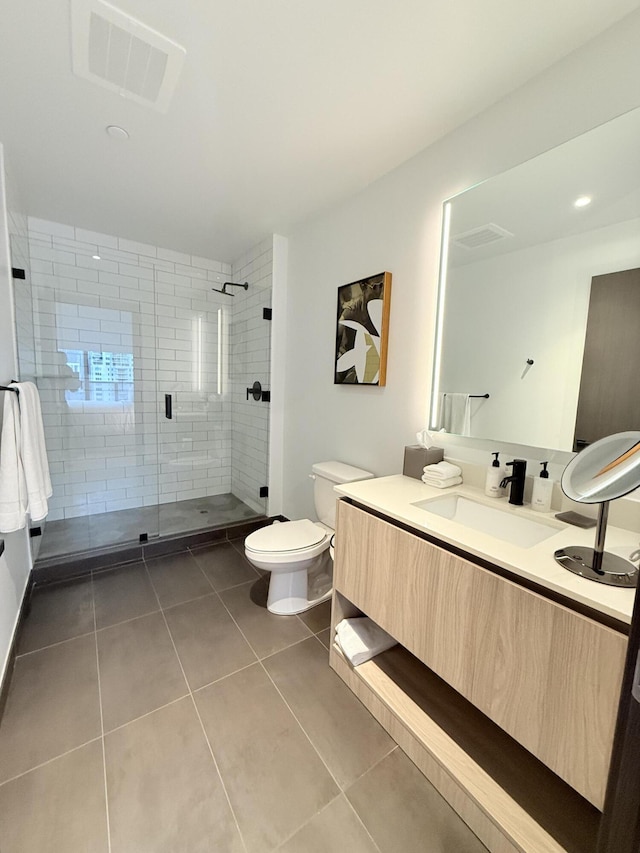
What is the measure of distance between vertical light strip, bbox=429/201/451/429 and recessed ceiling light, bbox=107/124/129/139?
1536 mm

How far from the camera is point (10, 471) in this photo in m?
1.44

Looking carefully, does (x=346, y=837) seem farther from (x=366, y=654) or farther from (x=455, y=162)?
(x=455, y=162)

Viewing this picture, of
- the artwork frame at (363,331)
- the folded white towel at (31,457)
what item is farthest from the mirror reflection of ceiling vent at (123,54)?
the folded white towel at (31,457)

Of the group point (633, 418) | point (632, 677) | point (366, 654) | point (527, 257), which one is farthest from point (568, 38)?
Result: point (366, 654)

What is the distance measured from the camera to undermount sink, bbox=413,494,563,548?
1.24 meters

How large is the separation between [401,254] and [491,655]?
177 centimetres

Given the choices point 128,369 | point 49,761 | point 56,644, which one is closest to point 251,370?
point 128,369

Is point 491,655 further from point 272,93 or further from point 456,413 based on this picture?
point 272,93

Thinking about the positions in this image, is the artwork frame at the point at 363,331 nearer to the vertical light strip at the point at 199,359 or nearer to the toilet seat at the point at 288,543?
the toilet seat at the point at 288,543

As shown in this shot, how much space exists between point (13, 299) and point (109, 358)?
98 centimetres

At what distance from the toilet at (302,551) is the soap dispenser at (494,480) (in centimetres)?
69

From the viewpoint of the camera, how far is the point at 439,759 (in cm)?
110

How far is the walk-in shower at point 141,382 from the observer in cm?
268

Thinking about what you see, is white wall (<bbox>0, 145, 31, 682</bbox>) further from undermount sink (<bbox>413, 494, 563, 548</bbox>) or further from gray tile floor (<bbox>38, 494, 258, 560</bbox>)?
undermount sink (<bbox>413, 494, 563, 548</bbox>)
